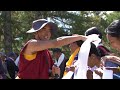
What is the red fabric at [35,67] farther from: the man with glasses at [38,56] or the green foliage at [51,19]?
→ the green foliage at [51,19]

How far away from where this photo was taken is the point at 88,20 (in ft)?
50.6

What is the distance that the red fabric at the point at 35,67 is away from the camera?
9.90 ft

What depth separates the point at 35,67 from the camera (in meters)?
3.03

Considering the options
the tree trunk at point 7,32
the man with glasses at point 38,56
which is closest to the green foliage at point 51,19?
the tree trunk at point 7,32

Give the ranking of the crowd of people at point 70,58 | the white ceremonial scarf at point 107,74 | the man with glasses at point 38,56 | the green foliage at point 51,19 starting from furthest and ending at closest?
1. the green foliage at point 51,19
2. the man with glasses at point 38,56
3. the crowd of people at point 70,58
4. the white ceremonial scarf at point 107,74

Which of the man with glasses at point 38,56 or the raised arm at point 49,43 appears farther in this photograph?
the man with glasses at point 38,56

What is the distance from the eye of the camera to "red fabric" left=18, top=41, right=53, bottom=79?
119 inches

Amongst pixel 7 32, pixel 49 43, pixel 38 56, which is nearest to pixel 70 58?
pixel 38 56

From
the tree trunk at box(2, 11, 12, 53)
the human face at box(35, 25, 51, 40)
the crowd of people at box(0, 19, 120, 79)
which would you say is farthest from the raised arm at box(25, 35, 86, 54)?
the tree trunk at box(2, 11, 12, 53)

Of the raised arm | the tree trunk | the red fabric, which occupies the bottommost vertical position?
the tree trunk

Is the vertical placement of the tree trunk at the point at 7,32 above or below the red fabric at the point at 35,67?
below

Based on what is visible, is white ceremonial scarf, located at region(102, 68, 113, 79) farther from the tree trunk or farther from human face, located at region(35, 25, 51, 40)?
the tree trunk
